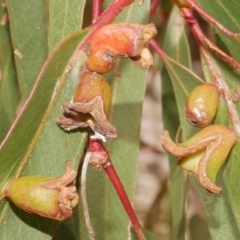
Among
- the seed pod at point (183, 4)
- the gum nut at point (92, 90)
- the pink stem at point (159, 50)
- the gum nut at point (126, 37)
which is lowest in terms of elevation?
the pink stem at point (159, 50)

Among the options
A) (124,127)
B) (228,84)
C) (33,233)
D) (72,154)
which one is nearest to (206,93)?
(228,84)

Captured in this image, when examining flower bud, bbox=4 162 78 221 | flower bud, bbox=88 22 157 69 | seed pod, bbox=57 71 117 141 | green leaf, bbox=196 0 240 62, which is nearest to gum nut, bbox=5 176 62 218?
flower bud, bbox=4 162 78 221

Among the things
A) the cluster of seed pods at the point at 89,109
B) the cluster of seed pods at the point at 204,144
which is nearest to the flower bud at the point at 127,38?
the cluster of seed pods at the point at 89,109

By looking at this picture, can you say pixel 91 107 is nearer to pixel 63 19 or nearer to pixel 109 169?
pixel 109 169

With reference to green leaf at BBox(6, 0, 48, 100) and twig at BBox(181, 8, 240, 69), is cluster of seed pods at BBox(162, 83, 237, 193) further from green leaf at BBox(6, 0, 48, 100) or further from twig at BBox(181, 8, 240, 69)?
green leaf at BBox(6, 0, 48, 100)

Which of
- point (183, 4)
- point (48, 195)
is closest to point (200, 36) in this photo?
point (183, 4)

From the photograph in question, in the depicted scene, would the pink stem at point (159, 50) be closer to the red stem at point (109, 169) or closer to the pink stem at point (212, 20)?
the pink stem at point (212, 20)

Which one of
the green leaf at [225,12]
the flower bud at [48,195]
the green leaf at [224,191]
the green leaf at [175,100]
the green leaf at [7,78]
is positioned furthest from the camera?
the green leaf at [7,78]

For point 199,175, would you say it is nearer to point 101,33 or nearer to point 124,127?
point 101,33
